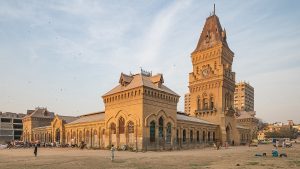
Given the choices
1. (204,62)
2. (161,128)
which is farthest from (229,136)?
(161,128)

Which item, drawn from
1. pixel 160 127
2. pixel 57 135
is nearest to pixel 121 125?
pixel 160 127

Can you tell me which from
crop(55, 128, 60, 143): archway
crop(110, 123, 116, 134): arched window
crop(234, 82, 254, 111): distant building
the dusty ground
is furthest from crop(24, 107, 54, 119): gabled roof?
crop(234, 82, 254, 111): distant building

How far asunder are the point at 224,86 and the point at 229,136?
38.3 feet

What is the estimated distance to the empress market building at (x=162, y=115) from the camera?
45062mm

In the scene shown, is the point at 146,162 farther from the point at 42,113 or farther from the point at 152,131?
the point at 42,113

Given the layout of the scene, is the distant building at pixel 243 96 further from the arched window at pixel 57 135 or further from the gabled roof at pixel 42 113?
the arched window at pixel 57 135

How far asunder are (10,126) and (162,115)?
91.9m

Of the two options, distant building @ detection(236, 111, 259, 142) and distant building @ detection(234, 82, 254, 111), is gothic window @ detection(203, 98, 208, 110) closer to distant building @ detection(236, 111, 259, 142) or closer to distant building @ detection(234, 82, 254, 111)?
distant building @ detection(236, 111, 259, 142)

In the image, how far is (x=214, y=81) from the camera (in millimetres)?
66812

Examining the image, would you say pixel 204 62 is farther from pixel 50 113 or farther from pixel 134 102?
pixel 50 113

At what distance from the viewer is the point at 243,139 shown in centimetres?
8125

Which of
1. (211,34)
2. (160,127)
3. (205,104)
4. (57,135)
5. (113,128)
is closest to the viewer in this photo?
(160,127)

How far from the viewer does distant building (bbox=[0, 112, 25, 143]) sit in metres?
116

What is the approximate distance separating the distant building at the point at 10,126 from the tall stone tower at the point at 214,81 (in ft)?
262
